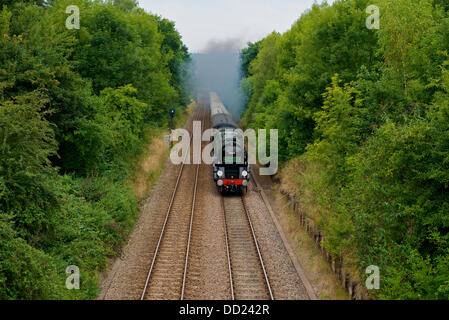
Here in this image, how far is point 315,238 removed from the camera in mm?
17500

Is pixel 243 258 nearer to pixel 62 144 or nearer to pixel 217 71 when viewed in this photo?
pixel 62 144

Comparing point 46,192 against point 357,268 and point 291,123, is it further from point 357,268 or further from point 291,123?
point 291,123

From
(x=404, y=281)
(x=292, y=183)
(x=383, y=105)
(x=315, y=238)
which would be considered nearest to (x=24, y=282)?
(x=404, y=281)

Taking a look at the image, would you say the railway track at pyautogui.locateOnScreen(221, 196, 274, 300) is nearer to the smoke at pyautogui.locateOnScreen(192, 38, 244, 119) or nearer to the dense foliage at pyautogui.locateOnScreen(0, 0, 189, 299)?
the dense foliage at pyautogui.locateOnScreen(0, 0, 189, 299)

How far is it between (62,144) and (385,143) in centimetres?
1566

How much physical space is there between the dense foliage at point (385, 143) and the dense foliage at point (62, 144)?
946cm

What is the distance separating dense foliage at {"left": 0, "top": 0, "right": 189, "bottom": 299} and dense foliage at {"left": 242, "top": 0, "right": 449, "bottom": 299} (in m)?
9.46

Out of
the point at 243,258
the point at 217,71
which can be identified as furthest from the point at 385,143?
the point at 217,71

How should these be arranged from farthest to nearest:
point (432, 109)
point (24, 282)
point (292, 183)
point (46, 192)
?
point (292, 183)
point (46, 192)
point (432, 109)
point (24, 282)

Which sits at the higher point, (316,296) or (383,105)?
(383,105)

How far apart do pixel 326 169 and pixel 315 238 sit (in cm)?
317

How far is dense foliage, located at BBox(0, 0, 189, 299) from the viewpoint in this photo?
39.7 ft

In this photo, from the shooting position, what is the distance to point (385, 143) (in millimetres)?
12305

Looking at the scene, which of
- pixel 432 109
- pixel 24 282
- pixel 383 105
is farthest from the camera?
pixel 383 105
